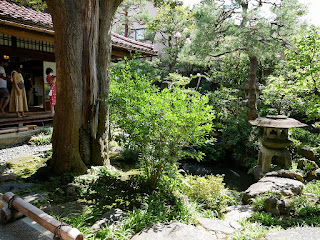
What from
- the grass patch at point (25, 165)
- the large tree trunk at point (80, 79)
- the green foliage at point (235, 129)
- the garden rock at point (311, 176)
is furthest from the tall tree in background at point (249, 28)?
the grass patch at point (25, 165)

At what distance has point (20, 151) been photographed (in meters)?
7.04

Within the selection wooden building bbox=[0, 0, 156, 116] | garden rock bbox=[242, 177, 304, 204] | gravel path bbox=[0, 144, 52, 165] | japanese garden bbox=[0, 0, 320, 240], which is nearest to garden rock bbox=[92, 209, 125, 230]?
japanese garden bbox=[0, 0, 320, 240]

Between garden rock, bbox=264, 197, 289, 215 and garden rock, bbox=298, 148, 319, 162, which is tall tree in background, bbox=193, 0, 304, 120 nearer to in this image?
garden rock, bbox=298, 148, 319, 162

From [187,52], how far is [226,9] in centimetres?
240

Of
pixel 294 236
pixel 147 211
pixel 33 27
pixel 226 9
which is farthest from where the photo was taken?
pixel 226 9

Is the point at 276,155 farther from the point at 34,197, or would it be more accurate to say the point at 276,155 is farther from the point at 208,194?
the point at 34,197

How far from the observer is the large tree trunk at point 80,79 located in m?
4.64

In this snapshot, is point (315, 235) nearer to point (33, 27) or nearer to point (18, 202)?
point (18, 202)

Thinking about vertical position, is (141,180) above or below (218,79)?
below

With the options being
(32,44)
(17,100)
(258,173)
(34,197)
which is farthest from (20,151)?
(258,173)

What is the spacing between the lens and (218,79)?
14141 millimetres

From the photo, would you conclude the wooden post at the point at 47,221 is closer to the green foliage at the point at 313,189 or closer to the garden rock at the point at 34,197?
→ the garden rock at the point at 34,197

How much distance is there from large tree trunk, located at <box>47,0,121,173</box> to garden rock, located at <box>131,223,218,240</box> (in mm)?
2133

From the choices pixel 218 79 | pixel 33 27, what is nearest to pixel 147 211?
pixel 33 27
